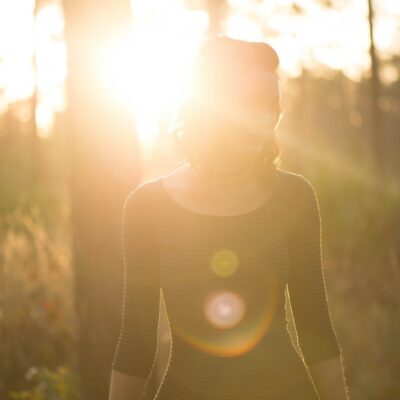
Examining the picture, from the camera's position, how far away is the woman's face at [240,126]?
6.26 feet

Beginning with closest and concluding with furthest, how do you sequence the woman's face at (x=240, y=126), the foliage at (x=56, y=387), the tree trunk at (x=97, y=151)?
the woman's face at (x=240, y=126) → the tree trunk at (x=97, y=151) → the foliage at (x=56, y=387)

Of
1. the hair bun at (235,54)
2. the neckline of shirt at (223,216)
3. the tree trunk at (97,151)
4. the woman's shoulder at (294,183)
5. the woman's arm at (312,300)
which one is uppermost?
the hair bun at (235,54)

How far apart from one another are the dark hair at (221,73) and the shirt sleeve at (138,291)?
0.81ft

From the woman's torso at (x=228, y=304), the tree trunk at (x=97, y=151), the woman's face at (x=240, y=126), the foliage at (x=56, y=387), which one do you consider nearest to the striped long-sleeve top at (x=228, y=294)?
the woman's torso at (x=228, y=304)

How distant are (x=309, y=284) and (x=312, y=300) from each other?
0.17 ft

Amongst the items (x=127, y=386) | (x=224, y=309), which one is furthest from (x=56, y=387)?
(x=224, y=309)

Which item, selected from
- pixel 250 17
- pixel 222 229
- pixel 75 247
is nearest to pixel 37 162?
pixel 250 17

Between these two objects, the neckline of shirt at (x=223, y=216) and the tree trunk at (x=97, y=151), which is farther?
the tree trunk at (x=97, y=151)

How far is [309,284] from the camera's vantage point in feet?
6.73

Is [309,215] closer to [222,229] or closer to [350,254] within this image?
[222,229]

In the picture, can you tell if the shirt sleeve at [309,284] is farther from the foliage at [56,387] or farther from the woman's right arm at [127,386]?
the foliage at [56,387]

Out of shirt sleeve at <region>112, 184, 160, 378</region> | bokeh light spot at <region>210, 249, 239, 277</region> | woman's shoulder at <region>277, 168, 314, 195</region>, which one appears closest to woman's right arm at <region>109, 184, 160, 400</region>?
shirt sleeve at <region>112, 184, 160, 378</region>

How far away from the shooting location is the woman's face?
6.26ft

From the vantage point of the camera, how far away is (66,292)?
662 cm
